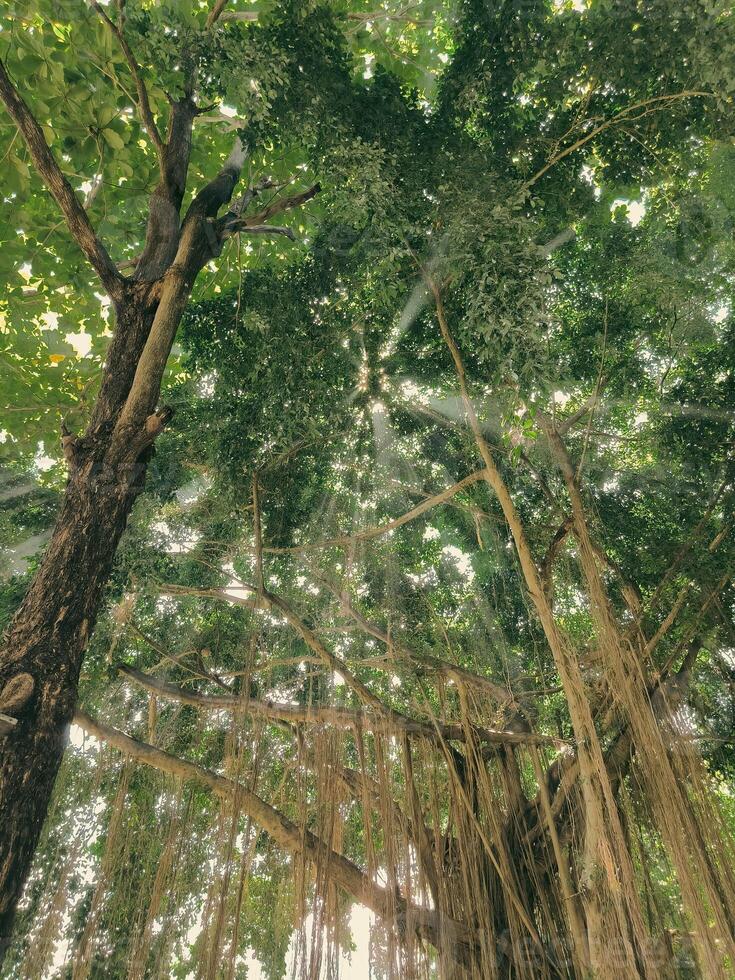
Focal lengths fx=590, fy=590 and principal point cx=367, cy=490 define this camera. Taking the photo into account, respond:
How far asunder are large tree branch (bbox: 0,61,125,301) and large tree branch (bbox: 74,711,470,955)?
244cm

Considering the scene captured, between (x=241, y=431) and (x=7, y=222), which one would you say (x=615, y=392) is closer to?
(x=241, y=431)

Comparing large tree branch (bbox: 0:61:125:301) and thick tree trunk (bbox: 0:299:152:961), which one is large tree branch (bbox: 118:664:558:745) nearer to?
thick tree trunk (bbox: 0:299:152:961)

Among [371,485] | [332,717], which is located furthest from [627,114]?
[332,717]

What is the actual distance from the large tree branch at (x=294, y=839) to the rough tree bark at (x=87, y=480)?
3.33 feet

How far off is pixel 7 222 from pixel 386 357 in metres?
2.59

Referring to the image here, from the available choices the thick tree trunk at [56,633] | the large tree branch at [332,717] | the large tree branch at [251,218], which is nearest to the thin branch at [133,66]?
the large tree branch at [251,218]

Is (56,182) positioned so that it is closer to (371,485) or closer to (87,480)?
(87,480)

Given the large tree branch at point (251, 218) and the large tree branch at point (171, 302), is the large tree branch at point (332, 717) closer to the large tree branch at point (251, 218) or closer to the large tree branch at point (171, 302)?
the large tree branch at point (171, 302)

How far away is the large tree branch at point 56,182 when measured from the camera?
7.90 ft

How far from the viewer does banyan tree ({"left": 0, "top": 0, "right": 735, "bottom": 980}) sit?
2.61m

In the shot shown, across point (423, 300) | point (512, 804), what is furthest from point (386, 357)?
point (512, 804)

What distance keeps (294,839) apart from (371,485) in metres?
2.75

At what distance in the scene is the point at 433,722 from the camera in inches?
123

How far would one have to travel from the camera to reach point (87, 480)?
240 centimetres
